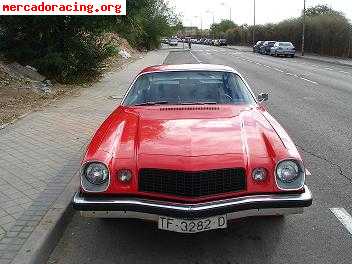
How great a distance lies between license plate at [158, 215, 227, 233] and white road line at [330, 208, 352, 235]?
1.50 meters

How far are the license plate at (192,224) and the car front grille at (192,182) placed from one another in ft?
0.68

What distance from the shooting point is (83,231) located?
180 inches

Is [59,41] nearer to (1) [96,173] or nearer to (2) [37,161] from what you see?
(2) [37,161]

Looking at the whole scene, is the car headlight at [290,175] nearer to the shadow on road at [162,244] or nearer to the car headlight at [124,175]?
the shadow on road at [162,244]

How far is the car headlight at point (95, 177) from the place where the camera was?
3931mm

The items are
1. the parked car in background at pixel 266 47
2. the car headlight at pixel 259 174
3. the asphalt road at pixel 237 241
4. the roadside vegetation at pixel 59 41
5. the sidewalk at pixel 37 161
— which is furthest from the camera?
the parked car in background at pixel 266 47

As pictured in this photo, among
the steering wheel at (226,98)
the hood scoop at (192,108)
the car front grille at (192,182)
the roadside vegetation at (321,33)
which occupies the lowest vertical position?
the car front grille at (192,182)

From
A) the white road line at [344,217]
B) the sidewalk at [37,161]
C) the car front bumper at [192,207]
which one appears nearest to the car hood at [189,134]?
the car front bumper at [192,207]

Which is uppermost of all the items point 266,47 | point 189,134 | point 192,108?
point 266,47

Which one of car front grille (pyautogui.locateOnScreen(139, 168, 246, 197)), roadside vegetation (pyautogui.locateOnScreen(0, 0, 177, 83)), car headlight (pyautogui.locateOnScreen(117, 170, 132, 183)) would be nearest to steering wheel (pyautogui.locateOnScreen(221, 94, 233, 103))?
car front grille (pyautogui.locateOnScreen(139, 168, 246, 197))

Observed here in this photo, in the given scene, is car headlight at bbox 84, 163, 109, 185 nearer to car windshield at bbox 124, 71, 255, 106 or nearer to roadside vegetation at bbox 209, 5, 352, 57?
car windshield at bbox 124, 71, 255, 106

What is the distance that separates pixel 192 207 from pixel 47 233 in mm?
1396

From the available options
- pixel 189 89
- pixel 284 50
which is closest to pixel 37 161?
pixel 189 89

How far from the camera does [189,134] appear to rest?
4.26 metres
